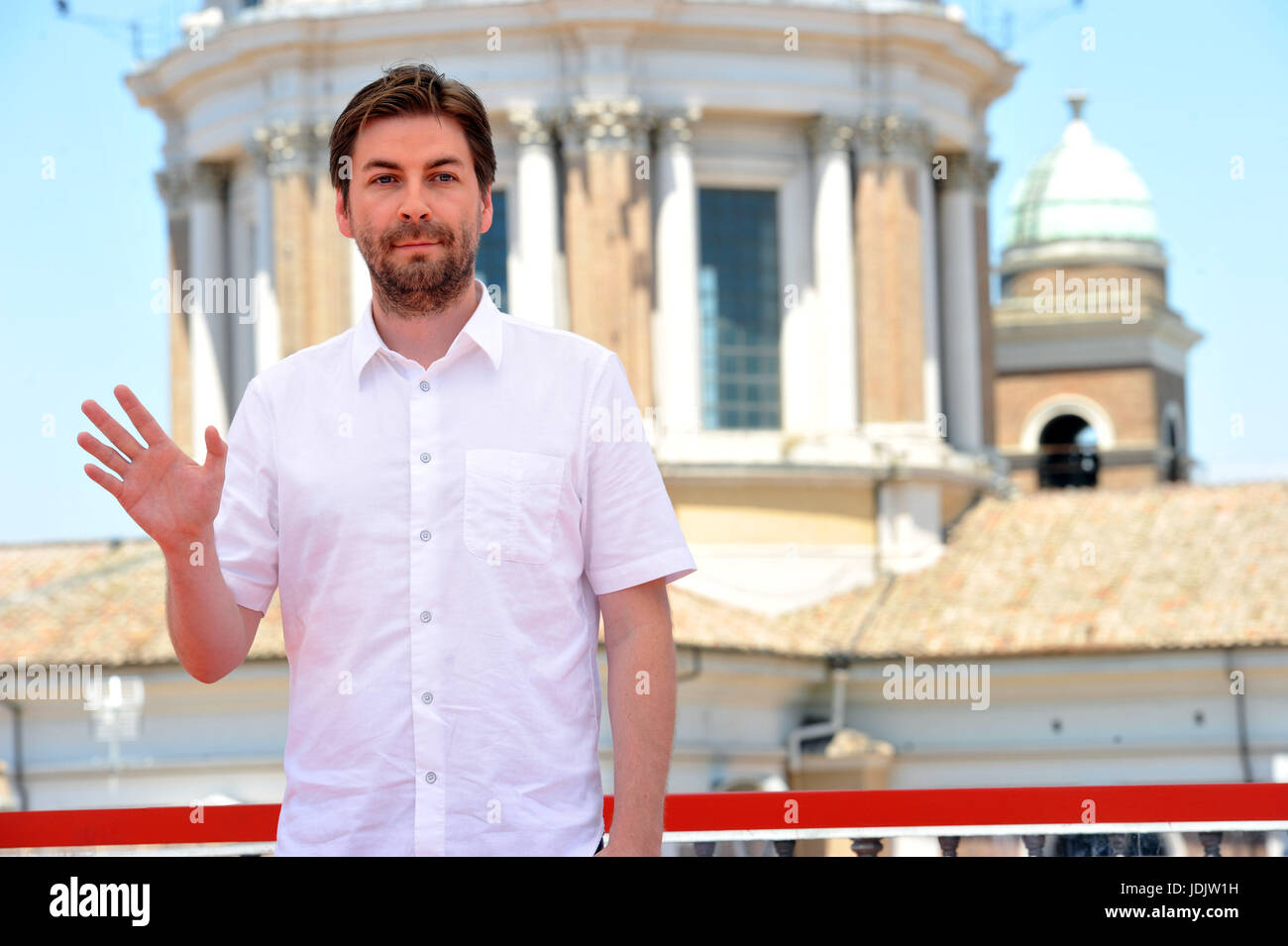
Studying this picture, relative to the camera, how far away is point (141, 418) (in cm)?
324

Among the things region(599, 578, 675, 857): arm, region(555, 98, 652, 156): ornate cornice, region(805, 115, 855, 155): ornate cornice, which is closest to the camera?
region(599, 578, 675, 857): arm

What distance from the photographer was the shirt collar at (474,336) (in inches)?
139

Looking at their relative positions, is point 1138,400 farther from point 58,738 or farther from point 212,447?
point 212,447

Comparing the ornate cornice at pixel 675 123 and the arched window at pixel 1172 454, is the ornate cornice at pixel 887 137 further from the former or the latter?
the arched window at pixel 1172 454

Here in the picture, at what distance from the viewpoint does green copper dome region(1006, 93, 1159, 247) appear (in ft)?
136

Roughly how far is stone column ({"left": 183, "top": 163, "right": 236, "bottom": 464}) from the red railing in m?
24.8

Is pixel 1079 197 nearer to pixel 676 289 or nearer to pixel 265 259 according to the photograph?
pixel 676 289

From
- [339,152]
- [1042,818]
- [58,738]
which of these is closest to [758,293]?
[58,738]

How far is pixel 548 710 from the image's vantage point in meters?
3.39

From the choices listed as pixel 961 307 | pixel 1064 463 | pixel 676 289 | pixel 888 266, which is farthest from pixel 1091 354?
pixel 676 289

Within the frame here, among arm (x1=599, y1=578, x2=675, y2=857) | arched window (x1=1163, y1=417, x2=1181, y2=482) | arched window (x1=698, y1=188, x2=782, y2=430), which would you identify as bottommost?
arm (x1=599, y1=578, x2=675, y2=857)

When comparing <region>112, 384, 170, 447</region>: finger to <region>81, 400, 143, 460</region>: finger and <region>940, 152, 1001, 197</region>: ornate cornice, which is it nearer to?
<region>81, 400, 143, 460</region>: finger

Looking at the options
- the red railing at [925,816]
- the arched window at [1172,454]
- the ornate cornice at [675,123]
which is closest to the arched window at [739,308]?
the ornate cornice at [675,123]

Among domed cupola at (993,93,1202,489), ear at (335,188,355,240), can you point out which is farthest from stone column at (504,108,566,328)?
ear at (335,188,355,240)
